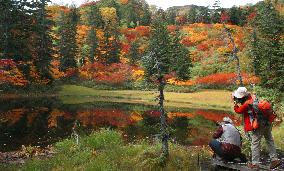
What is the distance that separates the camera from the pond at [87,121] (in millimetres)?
21922

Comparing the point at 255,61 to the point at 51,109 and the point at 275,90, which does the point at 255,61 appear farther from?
the point at 51,109

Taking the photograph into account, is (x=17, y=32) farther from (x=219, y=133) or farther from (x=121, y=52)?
(x=219, y=133)

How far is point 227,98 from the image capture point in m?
42.4

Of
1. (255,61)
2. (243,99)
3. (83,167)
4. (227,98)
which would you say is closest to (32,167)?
(83,167)

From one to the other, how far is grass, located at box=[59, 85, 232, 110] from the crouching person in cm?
2768

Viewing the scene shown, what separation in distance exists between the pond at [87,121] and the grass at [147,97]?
9.86ft

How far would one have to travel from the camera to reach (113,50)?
224ft

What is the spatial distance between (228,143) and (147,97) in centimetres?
3685

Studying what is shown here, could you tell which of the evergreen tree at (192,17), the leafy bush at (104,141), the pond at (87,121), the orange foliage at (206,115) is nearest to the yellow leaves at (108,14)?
the evergreen tree at (192,17)

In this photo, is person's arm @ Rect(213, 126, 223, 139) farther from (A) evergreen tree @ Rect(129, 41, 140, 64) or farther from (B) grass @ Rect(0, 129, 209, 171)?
(A) evergreen tree @ Rect(129, 41, 140, 64)

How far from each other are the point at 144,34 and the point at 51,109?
173 ft

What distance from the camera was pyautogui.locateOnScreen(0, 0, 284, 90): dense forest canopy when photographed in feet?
136

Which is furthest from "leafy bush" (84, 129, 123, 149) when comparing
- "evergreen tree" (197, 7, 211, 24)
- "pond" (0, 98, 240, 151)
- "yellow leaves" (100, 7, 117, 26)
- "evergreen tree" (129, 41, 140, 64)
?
"evergreen tree" (197, 7, 211, 24)

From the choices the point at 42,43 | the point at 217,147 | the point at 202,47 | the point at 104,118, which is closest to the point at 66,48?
the point at 42,43
